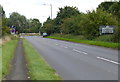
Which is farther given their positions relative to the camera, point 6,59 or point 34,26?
point 34,26

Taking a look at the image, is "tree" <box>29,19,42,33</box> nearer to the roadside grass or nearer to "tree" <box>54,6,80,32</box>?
"tree" <box>54,6,80,32</box>

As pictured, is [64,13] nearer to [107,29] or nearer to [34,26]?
[107,29]

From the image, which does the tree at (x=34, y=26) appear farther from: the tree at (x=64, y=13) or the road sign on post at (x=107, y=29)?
the road sign on post at (x=107, y=29)

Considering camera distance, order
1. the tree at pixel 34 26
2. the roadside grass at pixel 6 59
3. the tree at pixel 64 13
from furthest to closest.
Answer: the tree at pixel 34 26
the tree at pixel 64 13
the roadside grass at pixel 6 59

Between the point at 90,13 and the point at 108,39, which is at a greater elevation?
the point at 90,13

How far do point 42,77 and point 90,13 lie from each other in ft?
119

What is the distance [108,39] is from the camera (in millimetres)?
37375

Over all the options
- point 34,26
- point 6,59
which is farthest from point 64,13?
point 34,26

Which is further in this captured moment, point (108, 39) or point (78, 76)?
point (108, 39)

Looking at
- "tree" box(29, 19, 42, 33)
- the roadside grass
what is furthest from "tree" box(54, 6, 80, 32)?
"tree" box(29, 19, 42, 33)

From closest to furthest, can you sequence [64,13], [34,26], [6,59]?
[6,59], [64,13], [34,26]

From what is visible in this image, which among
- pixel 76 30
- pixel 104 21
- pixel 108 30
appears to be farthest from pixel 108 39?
pixel 76 30

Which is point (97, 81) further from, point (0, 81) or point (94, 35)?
point (94, 35)

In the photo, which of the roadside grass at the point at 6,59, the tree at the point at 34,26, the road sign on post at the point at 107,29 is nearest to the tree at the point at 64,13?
the road sign on post at the point at 107,29
